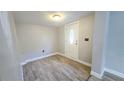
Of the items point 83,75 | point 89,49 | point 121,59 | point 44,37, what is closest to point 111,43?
point 121,59

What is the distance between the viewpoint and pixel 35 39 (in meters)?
3.62

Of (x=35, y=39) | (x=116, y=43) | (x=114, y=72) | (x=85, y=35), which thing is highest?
(x=85, y=35)

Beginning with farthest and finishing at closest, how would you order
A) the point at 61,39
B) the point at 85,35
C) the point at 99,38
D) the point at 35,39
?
the point at 61,39
the point at 35,39
the point at 85,35
the point at 99,38

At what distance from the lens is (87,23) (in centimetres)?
275

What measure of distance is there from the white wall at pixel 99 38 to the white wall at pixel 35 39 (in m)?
2.69

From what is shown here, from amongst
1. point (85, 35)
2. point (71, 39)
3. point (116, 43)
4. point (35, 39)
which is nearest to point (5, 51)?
point (116, 43)

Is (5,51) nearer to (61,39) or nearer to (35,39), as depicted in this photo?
(35,39)

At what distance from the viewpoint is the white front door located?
11.1 ft

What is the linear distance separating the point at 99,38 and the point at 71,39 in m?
1.82

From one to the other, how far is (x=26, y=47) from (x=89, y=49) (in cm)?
277

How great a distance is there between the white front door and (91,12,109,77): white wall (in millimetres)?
1338

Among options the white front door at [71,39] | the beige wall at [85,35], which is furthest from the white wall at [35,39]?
the beige wall at [85,35]

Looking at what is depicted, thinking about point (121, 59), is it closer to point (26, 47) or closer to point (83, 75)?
point (83, 75)

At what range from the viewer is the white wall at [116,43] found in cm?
201
